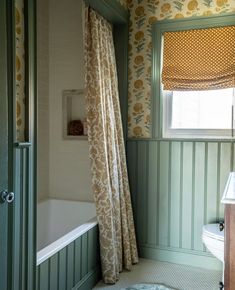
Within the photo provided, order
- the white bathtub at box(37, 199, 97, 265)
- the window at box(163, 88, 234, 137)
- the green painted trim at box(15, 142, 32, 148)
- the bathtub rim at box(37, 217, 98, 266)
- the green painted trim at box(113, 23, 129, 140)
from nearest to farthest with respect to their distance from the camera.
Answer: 1. the green painted trim at box(15, 142, 32, 148)
2. the bathtub rim at box(37, 217, 98, 266)
3. the window at box(163, 88, 234, 137)
4. the green painted trim at box(113, 23, 129, 140)
5. the white bathtub at box(37, 199, 97, 265)

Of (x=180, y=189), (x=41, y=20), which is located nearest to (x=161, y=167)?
(x=180, y=189)

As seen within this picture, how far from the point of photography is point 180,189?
2723mm

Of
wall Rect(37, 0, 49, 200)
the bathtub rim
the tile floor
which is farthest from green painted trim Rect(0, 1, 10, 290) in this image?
wall Rect(37, 0, 49, 200)

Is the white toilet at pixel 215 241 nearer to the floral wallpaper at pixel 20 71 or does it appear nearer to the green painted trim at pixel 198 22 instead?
the floral wallpaper at pixel 20 71

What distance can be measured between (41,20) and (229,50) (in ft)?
5.82

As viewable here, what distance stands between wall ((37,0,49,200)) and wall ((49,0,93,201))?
5 centimetres

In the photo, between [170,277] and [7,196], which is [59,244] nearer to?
[7,196]

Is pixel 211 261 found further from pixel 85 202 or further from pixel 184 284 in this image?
pixel 85 202

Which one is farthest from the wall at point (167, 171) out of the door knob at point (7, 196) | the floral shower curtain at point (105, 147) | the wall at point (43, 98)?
the door knob at point (7, 196)

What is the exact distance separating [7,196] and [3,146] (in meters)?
0.24

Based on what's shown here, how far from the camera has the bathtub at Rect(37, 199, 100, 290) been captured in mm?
1787

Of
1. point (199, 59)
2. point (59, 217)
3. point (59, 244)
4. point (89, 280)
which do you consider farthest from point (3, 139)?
point (199, 59)

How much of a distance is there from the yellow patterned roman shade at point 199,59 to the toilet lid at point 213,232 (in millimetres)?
1162

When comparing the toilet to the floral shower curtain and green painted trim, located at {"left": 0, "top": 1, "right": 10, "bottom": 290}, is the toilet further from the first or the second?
green painted trim, located at {"left": 0, "top": 1, "right": 10, "bottom": 290}
